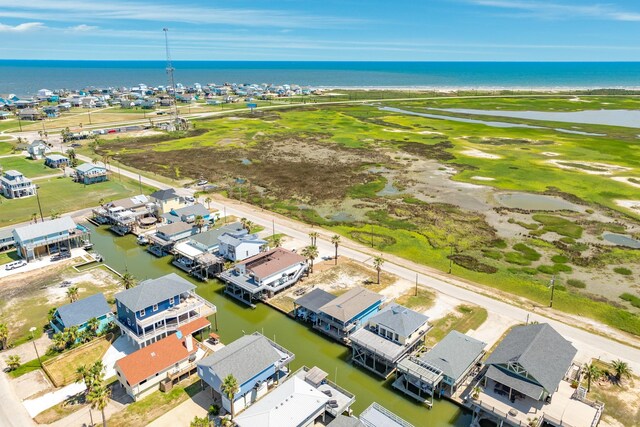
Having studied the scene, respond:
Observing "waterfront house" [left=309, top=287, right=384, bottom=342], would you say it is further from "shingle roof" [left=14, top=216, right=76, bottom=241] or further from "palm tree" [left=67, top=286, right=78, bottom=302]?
"shingle roof" [left=14, top=216, right=76, bottom=241]

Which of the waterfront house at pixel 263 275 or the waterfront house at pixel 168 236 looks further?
the waterfront house at pixel 168 236

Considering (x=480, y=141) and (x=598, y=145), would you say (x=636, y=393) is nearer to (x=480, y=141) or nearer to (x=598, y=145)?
(x=480, y=141)

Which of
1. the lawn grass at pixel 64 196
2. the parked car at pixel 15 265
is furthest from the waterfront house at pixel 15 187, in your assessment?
the parked car at pixel 15 265

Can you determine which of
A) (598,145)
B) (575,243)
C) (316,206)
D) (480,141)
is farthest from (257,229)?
(598,145)

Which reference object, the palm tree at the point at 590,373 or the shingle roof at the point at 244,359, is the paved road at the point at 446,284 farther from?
the shingle roof at the point at 244,359

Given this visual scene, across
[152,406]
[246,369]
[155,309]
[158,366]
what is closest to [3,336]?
[155,309]

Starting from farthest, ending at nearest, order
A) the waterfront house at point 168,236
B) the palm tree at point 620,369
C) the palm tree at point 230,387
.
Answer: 1. the waterfront house at point 168,236
2. the palm tree at point 620,369
3. the palm tree at point 230,387

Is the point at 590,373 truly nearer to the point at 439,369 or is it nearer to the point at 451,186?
the point at 439,369
